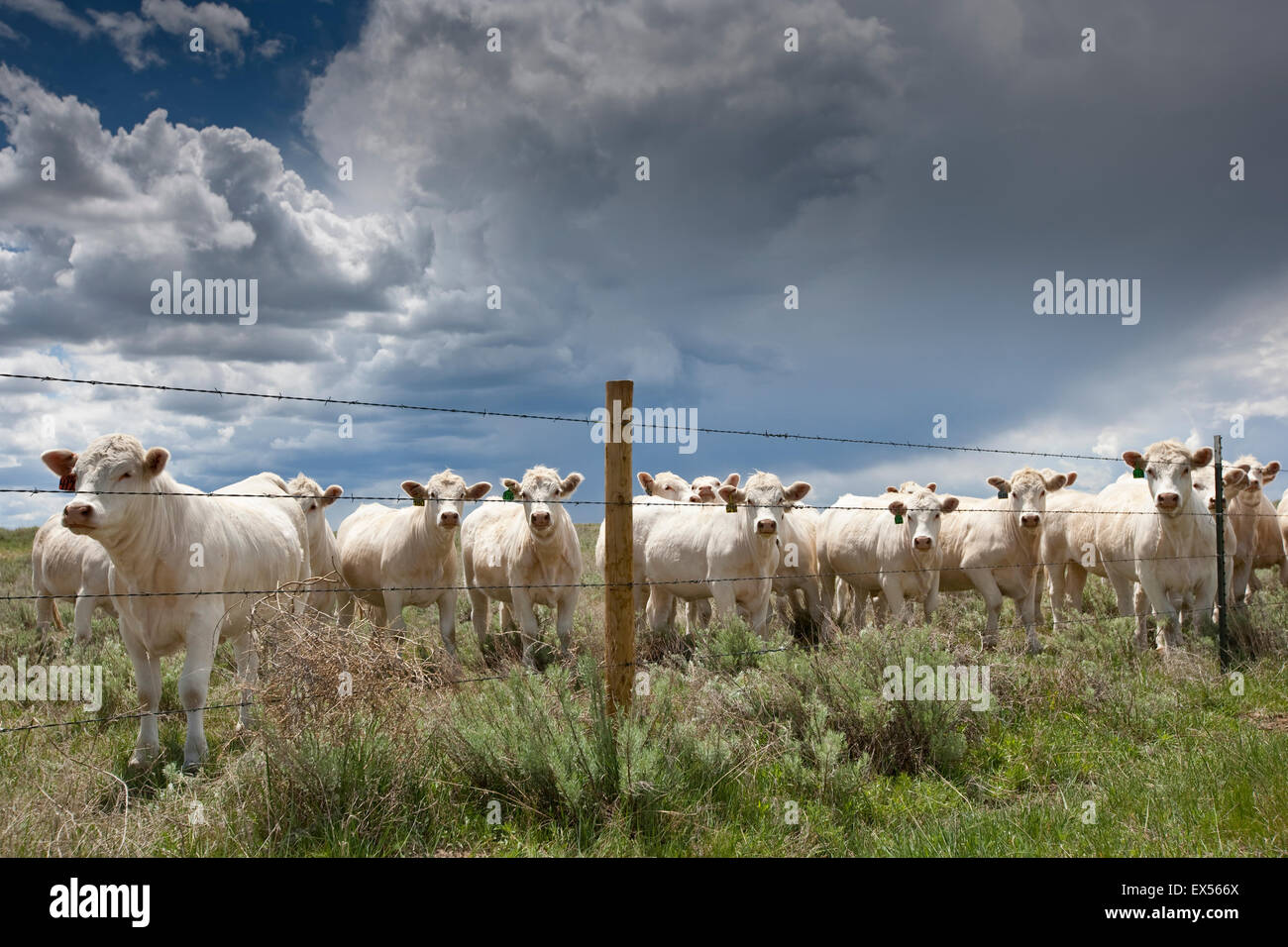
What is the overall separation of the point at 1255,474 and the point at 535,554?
12.3 m

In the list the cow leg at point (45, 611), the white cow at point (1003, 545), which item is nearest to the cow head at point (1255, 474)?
the white cow at point (1003, 545)

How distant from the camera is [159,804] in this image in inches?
217

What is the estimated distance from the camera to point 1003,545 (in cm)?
1276

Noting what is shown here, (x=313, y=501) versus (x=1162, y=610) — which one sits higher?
(x=313, y=501)

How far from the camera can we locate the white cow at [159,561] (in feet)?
20.5

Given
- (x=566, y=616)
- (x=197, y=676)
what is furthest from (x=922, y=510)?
(x=197, y=676)

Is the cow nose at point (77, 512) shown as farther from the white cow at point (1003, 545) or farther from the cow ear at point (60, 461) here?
the white cow at point (1003, 545)

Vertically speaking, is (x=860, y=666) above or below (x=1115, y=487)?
below

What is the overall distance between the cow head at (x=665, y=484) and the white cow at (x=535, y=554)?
4757 mm

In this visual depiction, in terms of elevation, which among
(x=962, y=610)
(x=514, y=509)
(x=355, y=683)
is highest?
(x=514, y=509)

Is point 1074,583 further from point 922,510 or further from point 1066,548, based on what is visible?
point 922,510
